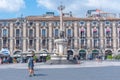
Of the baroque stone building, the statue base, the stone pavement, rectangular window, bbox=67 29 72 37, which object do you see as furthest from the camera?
rectangular window, bbox=67 29 72 37

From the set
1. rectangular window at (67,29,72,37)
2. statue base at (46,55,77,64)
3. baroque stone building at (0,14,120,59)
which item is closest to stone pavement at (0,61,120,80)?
statue base at (46,55,77,64)

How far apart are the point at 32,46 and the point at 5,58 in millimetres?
29665

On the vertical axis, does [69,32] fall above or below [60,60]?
above

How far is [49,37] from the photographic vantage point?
8581 cm

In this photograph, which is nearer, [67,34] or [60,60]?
[60,60]

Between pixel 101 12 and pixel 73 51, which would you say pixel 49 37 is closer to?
pixel 73 51

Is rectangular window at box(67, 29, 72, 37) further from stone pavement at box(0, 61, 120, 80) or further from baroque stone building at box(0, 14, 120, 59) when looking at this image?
stone pavement at box(0, 61, 120, 80)

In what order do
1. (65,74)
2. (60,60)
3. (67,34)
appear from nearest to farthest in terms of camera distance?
(65,74) < (60,60) < (67,34)

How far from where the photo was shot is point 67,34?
8650cm

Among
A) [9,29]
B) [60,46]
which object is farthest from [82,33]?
[60,46]

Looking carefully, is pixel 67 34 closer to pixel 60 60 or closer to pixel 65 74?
pixel 60 60

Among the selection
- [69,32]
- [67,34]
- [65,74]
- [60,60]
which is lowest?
[60,60]

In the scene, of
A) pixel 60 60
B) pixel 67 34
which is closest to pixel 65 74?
pixel 60 60

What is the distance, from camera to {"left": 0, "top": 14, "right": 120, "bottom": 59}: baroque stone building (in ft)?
279
